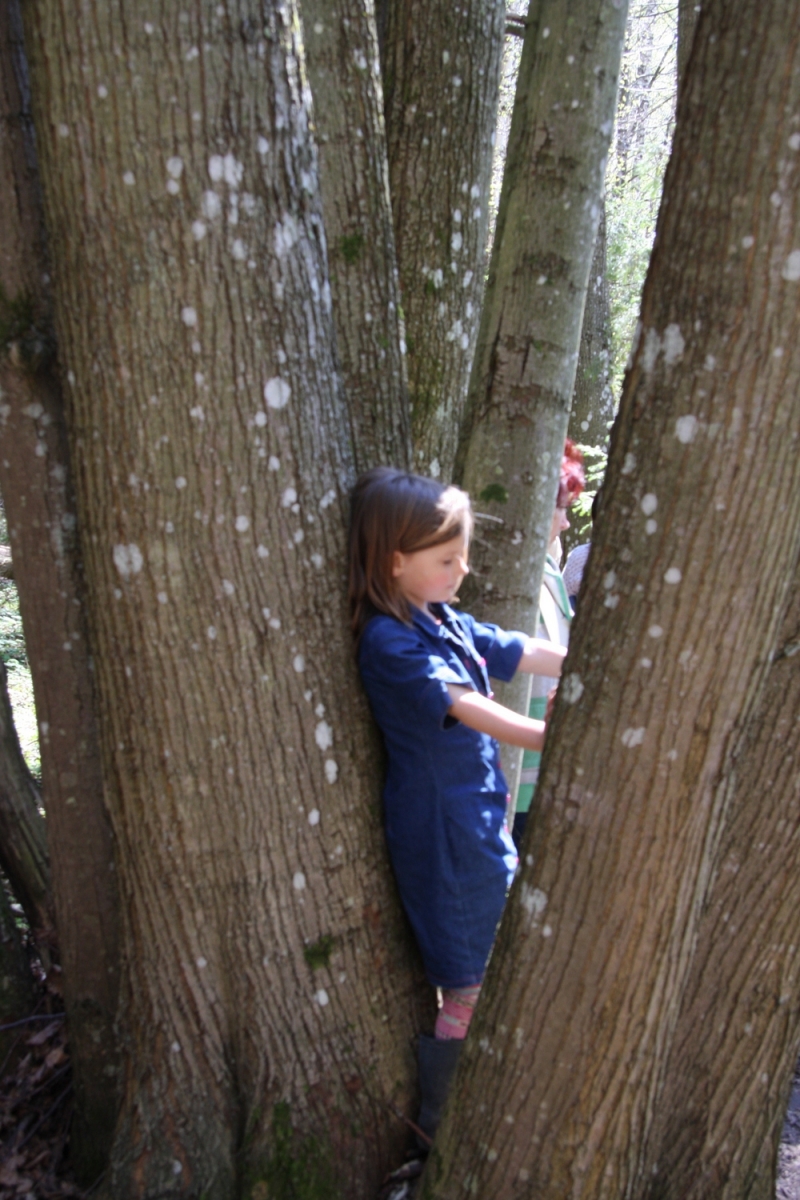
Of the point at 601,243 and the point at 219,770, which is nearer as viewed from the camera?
the point at 219,770

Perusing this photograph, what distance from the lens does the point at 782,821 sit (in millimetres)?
2229

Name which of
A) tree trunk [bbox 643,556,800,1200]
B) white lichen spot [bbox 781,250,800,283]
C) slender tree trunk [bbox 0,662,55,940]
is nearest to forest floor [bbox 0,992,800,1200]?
slender tree trunk [bbox 0,662,55,940]

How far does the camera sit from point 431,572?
253 cm

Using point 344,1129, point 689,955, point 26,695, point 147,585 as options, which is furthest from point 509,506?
point 26,695

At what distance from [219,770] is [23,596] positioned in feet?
2.80

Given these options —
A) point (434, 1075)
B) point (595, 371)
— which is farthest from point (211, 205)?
point (595, 371)

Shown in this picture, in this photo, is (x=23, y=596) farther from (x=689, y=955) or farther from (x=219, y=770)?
(x=689, y=955)

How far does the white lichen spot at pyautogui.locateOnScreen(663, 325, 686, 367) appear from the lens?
1.84 metres

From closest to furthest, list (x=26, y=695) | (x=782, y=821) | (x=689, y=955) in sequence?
(x=689, y=955), (x=782, y=821), (x=26, y=695)

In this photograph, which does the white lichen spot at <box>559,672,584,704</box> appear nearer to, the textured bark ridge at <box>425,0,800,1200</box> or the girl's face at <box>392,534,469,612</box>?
the textured bark ridge at <box>425,0,800,1200</box>

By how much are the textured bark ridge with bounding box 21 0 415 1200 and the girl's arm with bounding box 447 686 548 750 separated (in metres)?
0.28

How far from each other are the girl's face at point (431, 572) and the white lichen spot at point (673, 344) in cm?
82

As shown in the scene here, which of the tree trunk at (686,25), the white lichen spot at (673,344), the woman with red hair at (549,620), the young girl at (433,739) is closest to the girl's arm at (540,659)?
the young girl at (433,739)

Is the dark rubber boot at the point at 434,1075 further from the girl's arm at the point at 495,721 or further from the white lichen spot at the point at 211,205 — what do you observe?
the white lichen spot at the point at 211,205
